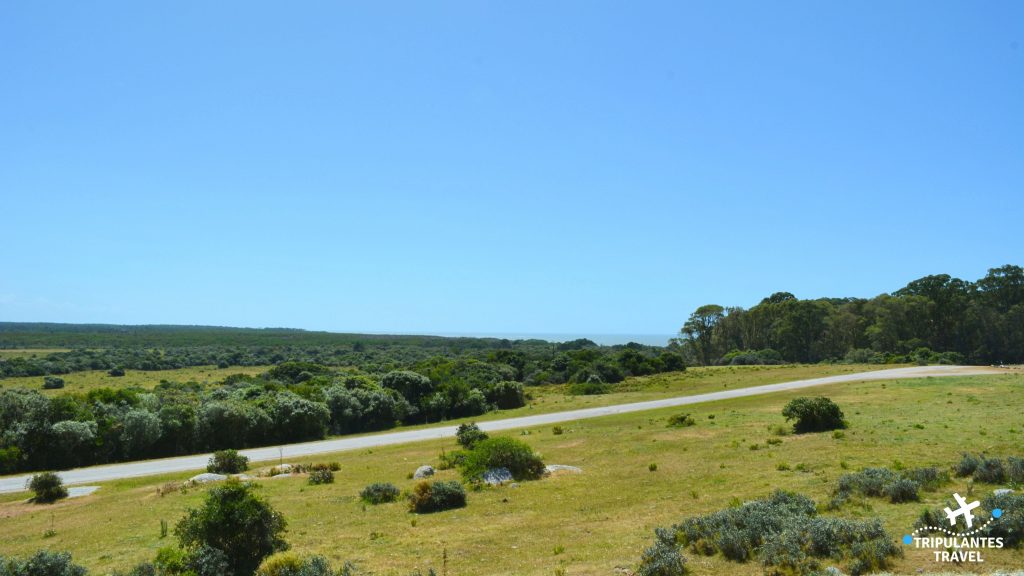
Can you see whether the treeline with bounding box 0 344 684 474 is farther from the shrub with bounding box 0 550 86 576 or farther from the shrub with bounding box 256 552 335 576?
the shrub with bounding box 256 552 335 576

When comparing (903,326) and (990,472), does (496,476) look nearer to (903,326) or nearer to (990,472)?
(990,472)

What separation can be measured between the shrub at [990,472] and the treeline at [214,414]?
4386 cm

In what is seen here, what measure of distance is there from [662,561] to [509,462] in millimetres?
13514

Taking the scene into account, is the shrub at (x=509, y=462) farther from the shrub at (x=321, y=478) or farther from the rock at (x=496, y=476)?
the shrub at (x=321, y=478)

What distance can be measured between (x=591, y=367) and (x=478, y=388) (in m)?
23.2

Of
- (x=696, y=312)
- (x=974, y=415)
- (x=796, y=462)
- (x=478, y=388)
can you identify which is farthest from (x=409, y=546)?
(x=696, y=312)

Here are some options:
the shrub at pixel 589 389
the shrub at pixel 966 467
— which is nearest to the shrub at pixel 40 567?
the shrub at pixel 966 467

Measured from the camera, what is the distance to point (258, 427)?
4656 cm

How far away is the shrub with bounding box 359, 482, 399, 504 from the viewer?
2203 cm

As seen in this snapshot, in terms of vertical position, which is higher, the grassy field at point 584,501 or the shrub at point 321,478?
the grassy field at point 584,501

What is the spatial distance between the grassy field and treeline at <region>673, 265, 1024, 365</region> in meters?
62.9

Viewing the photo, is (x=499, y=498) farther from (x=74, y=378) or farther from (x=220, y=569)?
(x=74, y=378)

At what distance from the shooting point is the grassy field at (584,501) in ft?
46.4

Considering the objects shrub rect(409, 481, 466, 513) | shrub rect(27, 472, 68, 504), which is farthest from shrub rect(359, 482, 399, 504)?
shrub rect(27, 472, 68, 504)
